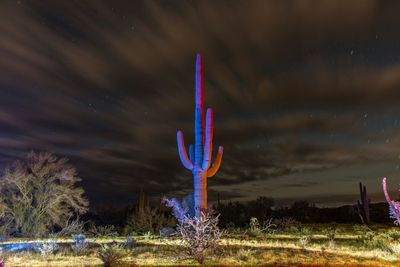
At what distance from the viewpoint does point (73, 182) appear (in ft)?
97.4

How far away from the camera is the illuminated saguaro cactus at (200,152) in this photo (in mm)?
20062

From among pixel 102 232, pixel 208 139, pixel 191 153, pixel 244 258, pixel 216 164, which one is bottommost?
pixel 244 258

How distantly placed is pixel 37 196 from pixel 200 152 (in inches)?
613

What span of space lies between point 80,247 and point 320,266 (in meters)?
10.6

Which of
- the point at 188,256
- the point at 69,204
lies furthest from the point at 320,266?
the point at 69,204

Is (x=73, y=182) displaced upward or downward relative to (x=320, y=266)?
upward

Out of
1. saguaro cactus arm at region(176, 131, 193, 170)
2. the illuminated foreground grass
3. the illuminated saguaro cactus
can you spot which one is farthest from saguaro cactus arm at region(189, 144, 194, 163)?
the illuminated foreground grass

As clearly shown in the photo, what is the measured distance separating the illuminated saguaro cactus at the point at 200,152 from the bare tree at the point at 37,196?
11983mm

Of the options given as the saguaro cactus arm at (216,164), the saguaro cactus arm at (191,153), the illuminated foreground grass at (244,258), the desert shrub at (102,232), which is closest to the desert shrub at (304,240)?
the illuminated foreground grass at (244,258)

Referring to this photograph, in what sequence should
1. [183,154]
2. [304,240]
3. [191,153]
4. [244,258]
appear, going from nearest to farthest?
[244,258] < [304,240] < [183,154] < [191,153]

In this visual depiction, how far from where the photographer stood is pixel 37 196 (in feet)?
96.6

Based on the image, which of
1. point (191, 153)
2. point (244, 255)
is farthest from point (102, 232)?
point (244, 255)

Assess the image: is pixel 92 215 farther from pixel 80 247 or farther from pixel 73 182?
pixel 80 247

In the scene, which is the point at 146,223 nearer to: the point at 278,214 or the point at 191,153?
the point at 191,153
